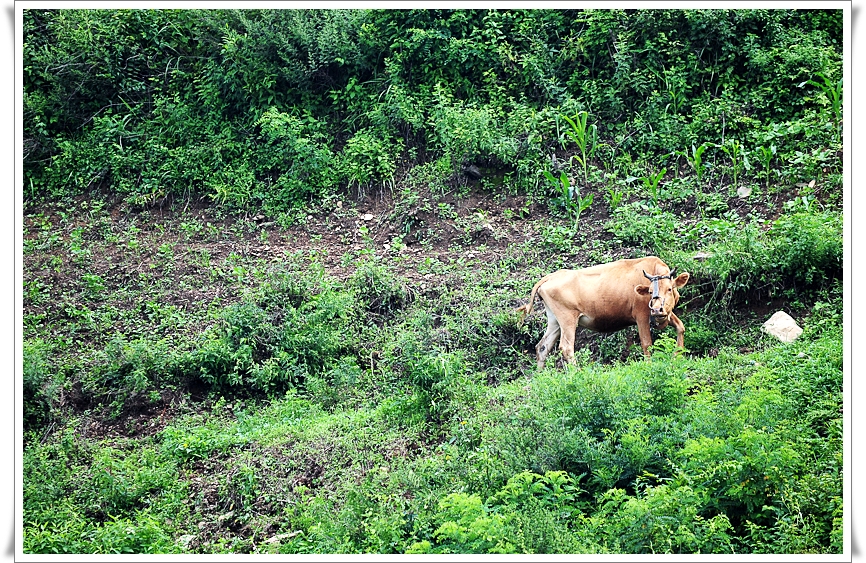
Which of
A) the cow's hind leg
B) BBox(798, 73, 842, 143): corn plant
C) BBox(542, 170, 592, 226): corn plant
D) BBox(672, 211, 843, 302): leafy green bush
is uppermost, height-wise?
BBox(798, 73, 842, 143): corn plant

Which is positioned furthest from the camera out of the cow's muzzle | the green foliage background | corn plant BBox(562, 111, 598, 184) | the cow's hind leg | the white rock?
the green foliage background

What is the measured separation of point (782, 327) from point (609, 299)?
1.68 metres

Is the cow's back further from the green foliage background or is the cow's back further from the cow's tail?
the green foliage background

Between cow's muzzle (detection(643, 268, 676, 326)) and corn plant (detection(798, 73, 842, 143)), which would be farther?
corn plant (detection(798, 73, 842, 143))

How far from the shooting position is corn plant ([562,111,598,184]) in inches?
448

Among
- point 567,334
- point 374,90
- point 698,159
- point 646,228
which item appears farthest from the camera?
point 374,90

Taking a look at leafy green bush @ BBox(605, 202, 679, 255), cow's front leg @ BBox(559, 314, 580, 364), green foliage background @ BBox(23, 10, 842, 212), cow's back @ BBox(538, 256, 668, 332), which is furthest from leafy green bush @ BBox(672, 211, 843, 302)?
green foliage background @ BBox(23, 10, 842, 212)

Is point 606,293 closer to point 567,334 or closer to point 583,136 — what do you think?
point 567,334

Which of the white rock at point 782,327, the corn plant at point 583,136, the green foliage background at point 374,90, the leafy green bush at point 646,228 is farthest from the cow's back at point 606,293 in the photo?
the green foliage background at point 374,90

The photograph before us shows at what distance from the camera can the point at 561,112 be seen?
12.3 meters

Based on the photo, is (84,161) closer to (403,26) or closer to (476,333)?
(403,26)

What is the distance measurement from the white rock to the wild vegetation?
0.16 m

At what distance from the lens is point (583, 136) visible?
11375 millimetres

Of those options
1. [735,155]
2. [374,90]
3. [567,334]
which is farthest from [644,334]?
[374,90]
